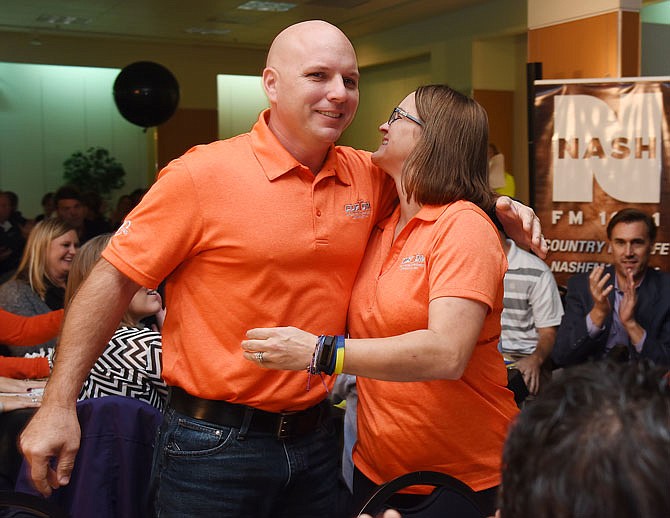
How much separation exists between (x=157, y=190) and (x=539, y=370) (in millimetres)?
2795

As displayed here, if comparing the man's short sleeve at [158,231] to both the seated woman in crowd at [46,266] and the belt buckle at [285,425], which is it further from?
the seated woman in crowd at [46,266]

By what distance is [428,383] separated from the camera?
1.78m

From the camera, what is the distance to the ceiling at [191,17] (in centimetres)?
952

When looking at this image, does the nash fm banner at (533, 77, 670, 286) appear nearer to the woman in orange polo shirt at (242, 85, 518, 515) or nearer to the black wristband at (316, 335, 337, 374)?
the woman in orange polo shirt at (242, 85, 518, 515)

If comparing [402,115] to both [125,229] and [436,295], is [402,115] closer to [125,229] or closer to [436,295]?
[436,295]

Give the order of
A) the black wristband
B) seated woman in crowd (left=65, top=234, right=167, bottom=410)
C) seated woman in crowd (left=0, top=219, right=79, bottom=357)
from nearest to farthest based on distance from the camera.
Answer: the black wristband, seated woman in crowd (left=65, top=234, right=167, bottom=410), seated woman in crowd (left=0, top=219, right=79, bottom=357)

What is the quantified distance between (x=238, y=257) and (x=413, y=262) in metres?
0.38

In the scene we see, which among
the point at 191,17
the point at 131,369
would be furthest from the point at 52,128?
the point at 131,369

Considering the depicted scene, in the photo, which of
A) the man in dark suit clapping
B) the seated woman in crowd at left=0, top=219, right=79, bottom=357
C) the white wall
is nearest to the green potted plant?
the white wall

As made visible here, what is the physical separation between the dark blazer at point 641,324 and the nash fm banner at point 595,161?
1.00 metres

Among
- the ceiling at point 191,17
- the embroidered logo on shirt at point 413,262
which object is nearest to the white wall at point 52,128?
the ceiling at point 191,17

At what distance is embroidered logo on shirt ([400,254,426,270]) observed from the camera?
1.71 meters

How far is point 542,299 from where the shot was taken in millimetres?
3994

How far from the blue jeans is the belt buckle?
18mm
